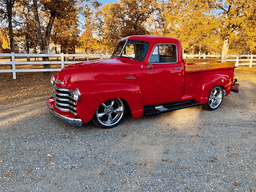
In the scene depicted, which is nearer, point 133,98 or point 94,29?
point 133,98

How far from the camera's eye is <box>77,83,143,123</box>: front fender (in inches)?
162

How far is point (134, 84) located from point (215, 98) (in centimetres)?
305

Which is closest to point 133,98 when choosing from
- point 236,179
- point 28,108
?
point 236,179

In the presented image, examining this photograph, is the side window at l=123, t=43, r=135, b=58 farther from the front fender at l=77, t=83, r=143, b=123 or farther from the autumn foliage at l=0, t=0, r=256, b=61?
the autumn foliage at l=0, t=0, r=256, b=61

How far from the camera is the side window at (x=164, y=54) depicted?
5018mm

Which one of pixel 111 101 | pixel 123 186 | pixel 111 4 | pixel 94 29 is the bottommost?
→ pixel 123 186

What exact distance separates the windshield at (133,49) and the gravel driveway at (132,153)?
1666mm

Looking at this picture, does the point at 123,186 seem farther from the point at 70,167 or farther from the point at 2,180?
the point at 2,180

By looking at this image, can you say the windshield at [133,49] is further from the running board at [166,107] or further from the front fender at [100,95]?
the running board at [166,107]

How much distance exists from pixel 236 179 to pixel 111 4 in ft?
98.0

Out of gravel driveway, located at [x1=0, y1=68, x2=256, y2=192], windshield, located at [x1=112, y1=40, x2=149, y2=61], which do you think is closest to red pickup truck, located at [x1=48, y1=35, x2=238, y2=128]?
windshield, located at [x1=112, y1=40, x2=149, y2=61]

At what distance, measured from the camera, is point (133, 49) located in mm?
5188

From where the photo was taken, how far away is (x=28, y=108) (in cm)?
613

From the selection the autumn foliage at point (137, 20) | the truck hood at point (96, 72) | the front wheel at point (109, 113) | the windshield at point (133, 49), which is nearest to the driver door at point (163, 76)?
the windshield at point (133, 49)
